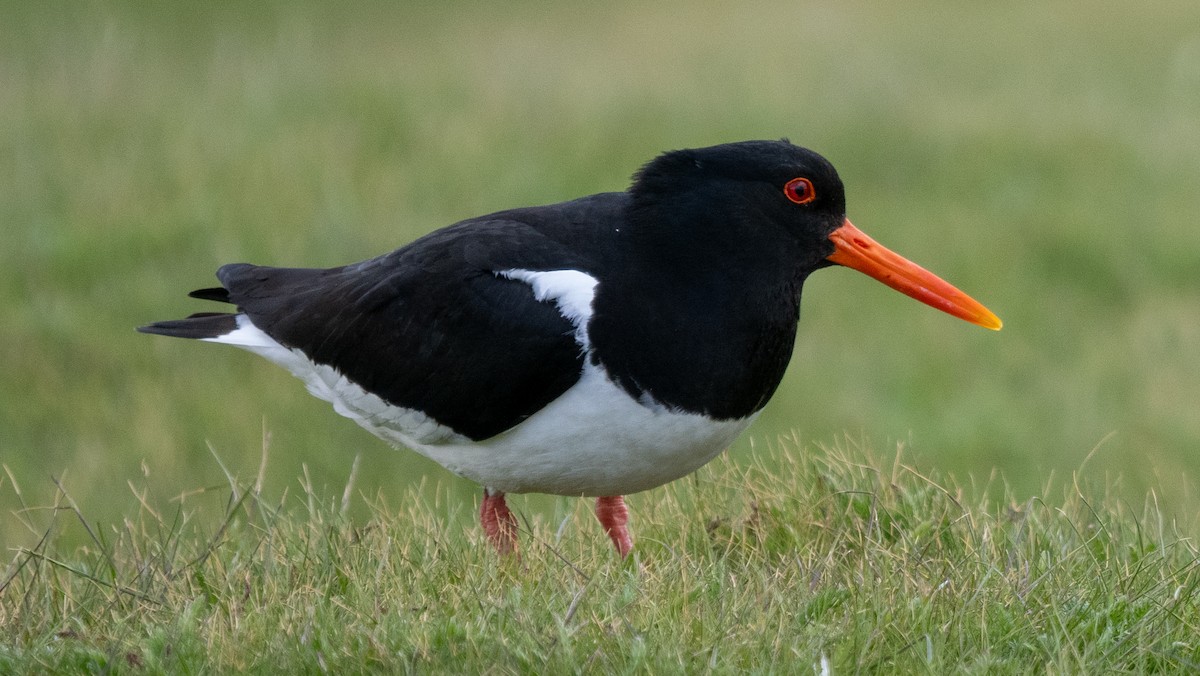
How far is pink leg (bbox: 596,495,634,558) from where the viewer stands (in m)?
4.81

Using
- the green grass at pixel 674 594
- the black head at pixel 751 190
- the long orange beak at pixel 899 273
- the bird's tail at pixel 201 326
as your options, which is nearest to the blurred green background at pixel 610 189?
the bird's tail at pixel 201 326

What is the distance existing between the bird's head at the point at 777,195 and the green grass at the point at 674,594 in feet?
2.37

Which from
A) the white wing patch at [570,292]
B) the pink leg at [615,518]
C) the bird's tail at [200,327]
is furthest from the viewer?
the bird's tail at [200,327]

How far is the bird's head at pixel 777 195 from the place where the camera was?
4695mm

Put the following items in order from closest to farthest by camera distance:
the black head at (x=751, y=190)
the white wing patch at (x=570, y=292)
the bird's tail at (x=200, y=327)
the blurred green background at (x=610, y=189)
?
the white wing patch at (x=570, y=292) → the black head at (x=751, y=190) → the bird's tail at (x=200, y=327) → the blurred green background at (x=610, y=189)

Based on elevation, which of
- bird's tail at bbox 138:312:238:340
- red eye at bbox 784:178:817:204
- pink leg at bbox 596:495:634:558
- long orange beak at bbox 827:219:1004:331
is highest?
red eye at bbox 784:178:817:204

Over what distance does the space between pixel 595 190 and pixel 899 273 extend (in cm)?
528

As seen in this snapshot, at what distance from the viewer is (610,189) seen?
10234 mm

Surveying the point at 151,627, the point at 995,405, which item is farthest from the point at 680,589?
the point at 995,405

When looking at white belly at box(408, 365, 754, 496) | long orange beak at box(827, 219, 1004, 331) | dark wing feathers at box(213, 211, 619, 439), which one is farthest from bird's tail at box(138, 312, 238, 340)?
long orange beak at box(827, 219, 1004, 331)

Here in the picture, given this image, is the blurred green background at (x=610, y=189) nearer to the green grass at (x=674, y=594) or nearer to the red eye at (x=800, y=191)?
the green grass at (x=674, y=594)

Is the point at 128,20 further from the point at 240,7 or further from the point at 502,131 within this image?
the point at 502,131

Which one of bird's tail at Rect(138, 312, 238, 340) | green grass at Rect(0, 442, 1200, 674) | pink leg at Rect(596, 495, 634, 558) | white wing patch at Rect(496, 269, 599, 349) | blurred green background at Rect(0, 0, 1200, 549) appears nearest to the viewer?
green grass at Rect(0, 442, 1200, 674)

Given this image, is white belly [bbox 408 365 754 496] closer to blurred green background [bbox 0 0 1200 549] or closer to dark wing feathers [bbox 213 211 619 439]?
dark wing feathers [bbox 213 211 619 439]
